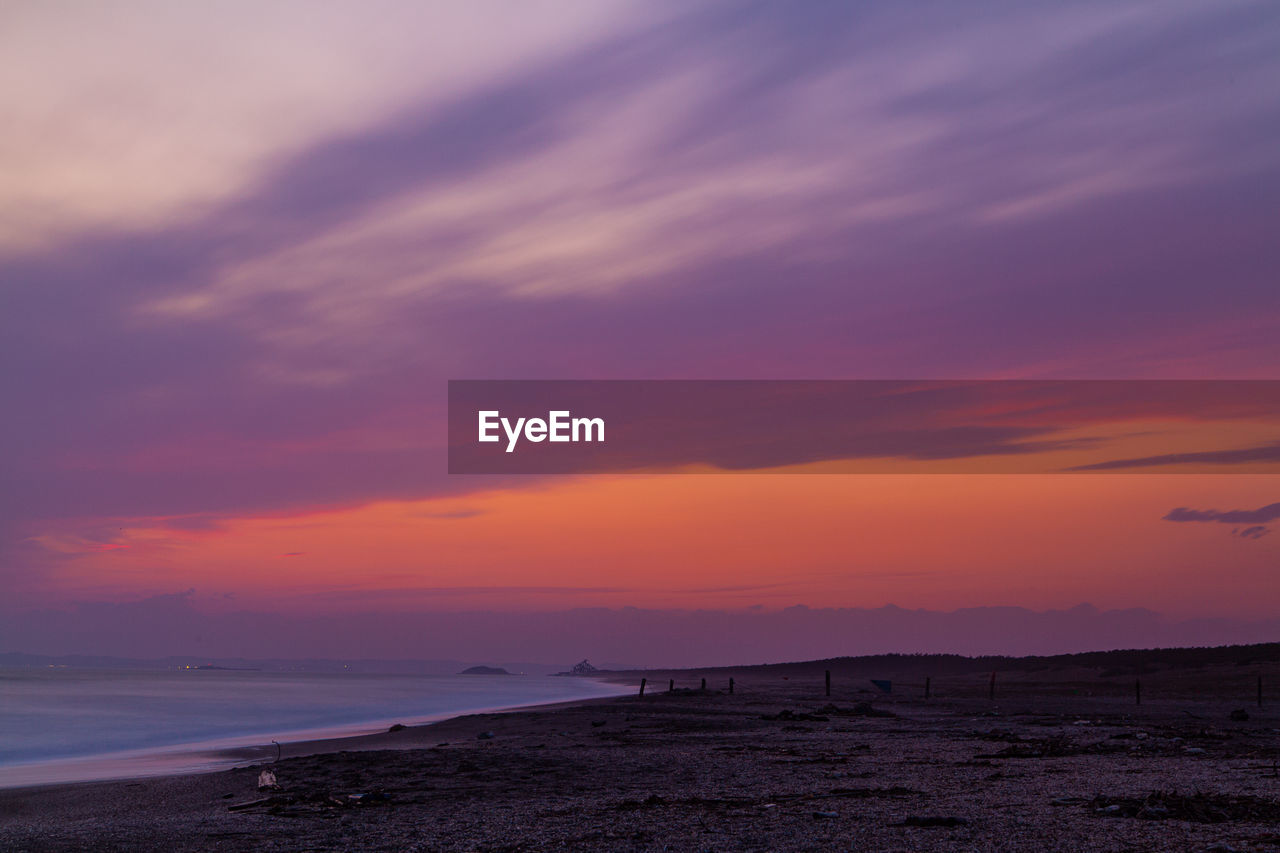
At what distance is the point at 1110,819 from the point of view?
13891 mm

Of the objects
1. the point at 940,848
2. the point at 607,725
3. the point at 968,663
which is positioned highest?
the point at 940,848

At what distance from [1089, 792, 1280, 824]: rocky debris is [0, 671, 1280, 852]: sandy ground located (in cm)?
5

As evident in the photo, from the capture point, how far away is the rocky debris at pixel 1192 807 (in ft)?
44.4

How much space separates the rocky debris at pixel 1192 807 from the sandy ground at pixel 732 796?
47 millimetres

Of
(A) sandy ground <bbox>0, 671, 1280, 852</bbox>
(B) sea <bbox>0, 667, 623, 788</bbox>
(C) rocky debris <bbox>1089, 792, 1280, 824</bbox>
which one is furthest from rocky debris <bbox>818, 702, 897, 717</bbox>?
(C) rocky debris <bbox>1089, 792, 1280, 824</bbox>

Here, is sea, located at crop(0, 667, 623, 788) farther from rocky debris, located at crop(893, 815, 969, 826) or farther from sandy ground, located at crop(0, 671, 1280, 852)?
rocky debris, located at crop(893, 815, 969, 826)

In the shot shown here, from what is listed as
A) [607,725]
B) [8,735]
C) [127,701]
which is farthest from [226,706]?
[607,725]

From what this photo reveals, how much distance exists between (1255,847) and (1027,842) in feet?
7.81

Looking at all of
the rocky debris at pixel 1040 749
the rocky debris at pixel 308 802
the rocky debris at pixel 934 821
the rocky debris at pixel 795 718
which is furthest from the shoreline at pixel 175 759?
the rocky debris at pixel 934 821

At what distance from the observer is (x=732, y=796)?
17.7 meters

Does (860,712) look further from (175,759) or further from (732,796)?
(732,796)

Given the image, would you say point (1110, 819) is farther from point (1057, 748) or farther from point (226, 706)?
point (226, 706)

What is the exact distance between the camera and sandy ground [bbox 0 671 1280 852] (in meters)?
13.5

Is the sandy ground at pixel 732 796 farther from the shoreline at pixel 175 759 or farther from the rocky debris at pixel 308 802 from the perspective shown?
the shoreline at pixel 175 759
